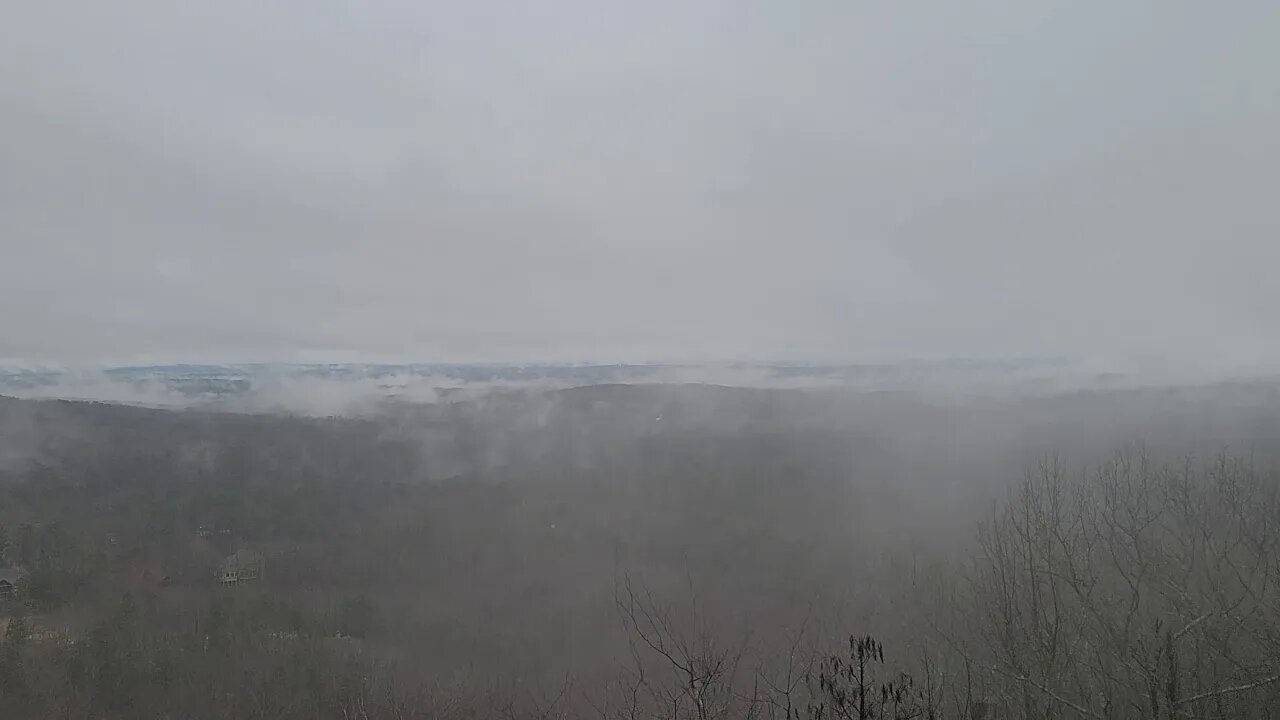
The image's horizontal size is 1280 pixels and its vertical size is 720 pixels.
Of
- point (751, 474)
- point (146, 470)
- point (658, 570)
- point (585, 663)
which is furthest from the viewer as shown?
point (751, 474)

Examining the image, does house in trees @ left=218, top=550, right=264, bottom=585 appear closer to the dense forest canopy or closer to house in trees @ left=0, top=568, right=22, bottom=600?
the dense forest canopy

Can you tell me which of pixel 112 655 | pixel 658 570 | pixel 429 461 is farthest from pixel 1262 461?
pixel 429 461

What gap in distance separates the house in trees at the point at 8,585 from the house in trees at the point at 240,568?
65.9 ft

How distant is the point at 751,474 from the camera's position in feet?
338

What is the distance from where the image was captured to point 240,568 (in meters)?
64.3

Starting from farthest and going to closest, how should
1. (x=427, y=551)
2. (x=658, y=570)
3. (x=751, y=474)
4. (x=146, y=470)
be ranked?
(x=751, y=474)
(x=427, y=551)
(x=658, y=570)
(x=146, y=470)

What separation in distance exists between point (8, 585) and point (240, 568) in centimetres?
2467

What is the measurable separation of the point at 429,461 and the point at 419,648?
149ft

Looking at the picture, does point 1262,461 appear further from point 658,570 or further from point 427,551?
point 427,551

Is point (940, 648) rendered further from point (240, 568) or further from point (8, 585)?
point (240, 568)

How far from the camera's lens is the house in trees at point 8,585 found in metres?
39.8

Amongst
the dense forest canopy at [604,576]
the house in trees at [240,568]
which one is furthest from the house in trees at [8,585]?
the house in trees at [240,568]

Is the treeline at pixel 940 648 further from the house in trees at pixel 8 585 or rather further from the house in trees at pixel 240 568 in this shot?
the house in trees at pixel 240 568

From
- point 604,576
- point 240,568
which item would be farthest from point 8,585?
point 604,576
